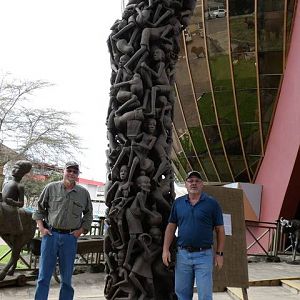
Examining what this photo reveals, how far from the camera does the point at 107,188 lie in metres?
5.65

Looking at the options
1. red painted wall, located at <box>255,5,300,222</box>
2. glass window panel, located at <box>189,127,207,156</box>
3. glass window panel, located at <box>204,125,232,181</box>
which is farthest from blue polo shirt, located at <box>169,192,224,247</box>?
glass window panel, located at <box>189,127,207,156</box>

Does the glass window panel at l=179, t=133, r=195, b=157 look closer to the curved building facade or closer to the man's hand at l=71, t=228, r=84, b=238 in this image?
the curved building facade

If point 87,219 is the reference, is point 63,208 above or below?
above

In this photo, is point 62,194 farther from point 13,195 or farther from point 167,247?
point 13,195

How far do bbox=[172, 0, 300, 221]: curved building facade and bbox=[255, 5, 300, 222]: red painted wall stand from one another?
0.04 meters

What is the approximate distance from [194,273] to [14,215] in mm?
3810

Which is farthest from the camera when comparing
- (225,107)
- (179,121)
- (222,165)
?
(179,121)

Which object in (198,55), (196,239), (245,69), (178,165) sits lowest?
(196,239)

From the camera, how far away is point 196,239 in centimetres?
457

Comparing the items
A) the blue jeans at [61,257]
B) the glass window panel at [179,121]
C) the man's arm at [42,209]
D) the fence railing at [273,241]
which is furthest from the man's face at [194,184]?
the glass window panel at [179,121]

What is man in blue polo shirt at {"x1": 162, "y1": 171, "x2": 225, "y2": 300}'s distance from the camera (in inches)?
180

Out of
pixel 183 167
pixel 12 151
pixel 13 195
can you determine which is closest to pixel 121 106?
pixel 13 195

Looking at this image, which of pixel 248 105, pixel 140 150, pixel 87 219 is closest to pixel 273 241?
pixel 248 105

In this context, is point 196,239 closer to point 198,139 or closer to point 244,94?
point 244,94
